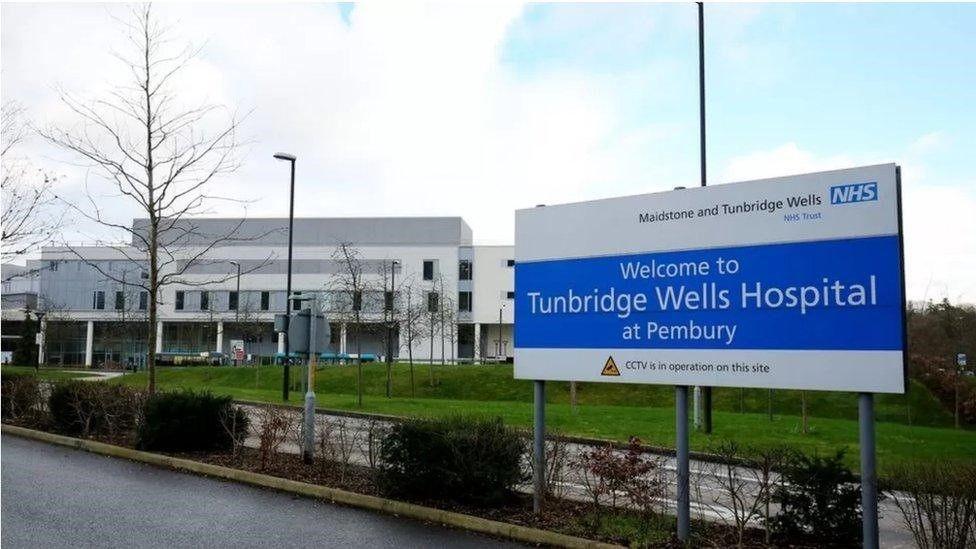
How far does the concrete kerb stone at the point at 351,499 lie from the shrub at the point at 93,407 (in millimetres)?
550

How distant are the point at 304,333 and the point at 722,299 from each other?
670cm

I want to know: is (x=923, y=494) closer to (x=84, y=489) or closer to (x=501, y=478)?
(x=501, y=478)

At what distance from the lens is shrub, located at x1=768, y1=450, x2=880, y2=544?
7.09 meters

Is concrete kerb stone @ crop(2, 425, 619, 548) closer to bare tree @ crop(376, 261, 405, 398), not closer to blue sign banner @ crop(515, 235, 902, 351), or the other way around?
blue sign banner @ crop(515, 235, 902, 351)

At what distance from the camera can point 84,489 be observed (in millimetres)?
10141

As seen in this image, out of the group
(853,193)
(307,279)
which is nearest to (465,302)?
(307,279)

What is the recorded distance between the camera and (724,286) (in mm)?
7574

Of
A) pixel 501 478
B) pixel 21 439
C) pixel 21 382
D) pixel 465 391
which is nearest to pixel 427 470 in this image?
pixel 501 478

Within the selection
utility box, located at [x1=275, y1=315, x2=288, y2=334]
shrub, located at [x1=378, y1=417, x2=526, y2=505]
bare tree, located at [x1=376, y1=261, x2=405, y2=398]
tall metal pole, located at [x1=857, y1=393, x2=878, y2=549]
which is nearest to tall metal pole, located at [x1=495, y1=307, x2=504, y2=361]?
bare tree, located at [x1=376, y1=261, x2=405, y2=398]

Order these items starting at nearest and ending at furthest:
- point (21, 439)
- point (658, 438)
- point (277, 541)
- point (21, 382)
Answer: point (277, 541)
point (21, 439)
point (658, 438)
point (21, 382)

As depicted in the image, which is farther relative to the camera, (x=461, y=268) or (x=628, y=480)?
(x=461, y=268)

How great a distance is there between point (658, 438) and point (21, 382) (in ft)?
45.2

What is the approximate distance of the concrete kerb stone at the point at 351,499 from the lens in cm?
780

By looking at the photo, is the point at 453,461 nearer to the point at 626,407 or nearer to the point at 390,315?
the point at 626,407
